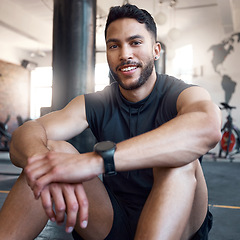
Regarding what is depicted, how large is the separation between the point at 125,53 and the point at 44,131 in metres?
0.50

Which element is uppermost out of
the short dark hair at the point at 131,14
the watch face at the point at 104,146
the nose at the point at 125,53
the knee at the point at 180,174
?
the short dark hair at the point at 131,14

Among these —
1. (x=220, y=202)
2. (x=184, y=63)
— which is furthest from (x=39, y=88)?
(x=220, y=202)

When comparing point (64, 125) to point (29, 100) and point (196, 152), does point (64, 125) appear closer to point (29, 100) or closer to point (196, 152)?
point (196, 152)

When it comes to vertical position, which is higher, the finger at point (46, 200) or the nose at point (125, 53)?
the nose at point (125, 53)

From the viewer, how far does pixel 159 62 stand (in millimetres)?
5879

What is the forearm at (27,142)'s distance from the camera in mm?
975

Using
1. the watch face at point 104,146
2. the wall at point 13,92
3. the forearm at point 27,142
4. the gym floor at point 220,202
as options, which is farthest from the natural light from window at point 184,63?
the watch face at point 104,146

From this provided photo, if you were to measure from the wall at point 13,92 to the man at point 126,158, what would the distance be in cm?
838

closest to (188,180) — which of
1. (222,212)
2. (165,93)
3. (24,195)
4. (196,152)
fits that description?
(196,152)

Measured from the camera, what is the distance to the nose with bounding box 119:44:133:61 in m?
1.23

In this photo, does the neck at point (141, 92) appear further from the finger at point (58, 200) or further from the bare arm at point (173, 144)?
the finger at point (58, 200)

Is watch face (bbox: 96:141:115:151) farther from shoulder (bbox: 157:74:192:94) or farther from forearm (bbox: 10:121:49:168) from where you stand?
shoulder (bbox: 157:74:192:94)

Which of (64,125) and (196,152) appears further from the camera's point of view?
(64,125)

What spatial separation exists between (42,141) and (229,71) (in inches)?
273
